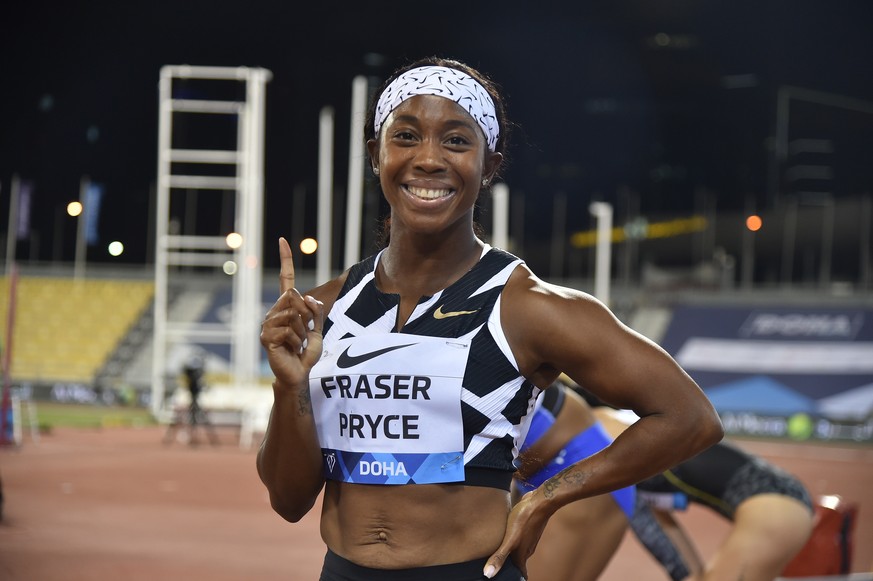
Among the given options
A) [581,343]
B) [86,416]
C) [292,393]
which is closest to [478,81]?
[581,343]

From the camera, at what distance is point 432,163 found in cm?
242

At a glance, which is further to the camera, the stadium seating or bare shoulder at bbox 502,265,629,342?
the stadium seating

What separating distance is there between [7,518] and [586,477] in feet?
29.8

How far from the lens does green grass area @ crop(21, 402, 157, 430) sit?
22859mm

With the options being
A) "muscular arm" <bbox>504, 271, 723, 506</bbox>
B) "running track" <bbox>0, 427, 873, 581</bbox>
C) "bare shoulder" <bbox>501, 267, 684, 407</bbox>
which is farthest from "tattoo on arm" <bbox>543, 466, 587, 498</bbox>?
"running track" <bbox>0, 427, 873, 581</bbox>

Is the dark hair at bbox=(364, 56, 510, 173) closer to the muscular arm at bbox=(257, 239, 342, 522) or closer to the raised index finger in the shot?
the raised index finger

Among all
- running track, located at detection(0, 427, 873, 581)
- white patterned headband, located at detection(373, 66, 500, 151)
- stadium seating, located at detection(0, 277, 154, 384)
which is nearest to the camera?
white patterned headband, located at detection(373, 66, 500, 151)

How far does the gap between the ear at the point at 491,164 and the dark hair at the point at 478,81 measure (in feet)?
0.08

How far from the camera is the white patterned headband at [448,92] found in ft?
8.19

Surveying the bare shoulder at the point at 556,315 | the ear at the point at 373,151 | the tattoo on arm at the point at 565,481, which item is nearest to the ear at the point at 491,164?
the ear at the point at 373,151

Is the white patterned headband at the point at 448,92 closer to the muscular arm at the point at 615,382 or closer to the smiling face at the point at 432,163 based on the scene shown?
the smiling face at the point at 432,163

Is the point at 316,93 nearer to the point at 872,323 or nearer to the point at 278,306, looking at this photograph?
the point at 872,323

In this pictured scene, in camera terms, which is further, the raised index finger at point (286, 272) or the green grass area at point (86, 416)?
the green grass area at point (86, 416)

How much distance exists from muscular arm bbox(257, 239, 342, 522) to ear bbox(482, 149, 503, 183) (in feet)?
1.67
